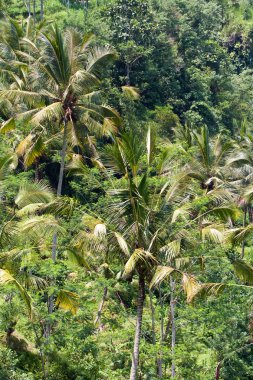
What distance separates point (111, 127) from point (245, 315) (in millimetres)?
7336

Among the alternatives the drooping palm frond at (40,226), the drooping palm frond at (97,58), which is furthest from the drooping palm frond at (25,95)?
the drooping palm frond at (40,226)

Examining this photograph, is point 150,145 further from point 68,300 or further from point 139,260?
point 68,300

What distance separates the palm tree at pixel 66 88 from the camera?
17000 millimetres

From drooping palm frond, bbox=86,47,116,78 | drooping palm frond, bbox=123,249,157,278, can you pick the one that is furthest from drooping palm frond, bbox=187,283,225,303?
drooping palm frond, bbox=86,47,116,78

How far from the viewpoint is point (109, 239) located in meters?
13.1

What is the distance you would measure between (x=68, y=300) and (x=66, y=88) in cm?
600

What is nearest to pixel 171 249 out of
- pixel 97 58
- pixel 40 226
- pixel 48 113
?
pixel 40 226

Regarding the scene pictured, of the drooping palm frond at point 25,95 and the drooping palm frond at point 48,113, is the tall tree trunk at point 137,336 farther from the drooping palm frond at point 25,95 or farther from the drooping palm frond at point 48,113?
the drooping palm frond at point 25,95

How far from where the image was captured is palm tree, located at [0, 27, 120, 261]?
17.0 meters

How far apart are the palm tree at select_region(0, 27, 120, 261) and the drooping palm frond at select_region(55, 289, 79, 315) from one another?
187cm

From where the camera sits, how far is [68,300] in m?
14.8

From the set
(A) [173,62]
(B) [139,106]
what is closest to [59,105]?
(B) [139,106]

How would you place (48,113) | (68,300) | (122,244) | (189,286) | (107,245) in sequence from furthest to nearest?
(48,113) → (68,300) → (107,245) → (122,244) → (189,286)

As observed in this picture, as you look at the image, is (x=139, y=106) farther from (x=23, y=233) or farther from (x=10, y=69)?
(x=23, y=233)
